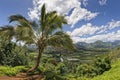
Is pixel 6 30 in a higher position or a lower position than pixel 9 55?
higher

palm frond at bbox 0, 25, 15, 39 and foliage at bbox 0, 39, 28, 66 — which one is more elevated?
palm frond at bbox 0, 25, 15, 39

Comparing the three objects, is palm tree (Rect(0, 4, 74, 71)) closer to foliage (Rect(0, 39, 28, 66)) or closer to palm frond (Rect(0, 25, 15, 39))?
palm frond (Rect(0, 25, 15, 39))

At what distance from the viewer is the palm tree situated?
21453mm

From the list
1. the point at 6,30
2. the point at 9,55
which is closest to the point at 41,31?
the point at 6,30

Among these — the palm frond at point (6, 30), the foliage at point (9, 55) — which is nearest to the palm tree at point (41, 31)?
the palm frond at point (6, 30)

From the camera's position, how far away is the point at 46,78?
17.0 metres

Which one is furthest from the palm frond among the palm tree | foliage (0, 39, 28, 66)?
foliage (0, 39, 28, 66)

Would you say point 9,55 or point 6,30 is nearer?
point 6,30

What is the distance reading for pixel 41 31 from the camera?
22.6m

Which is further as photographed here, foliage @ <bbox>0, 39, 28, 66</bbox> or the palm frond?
foliage @ <bbox>0, 39, 28, 66</bbox>

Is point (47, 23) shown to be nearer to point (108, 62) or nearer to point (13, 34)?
point (13, 34)

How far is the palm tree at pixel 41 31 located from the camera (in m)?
21.5

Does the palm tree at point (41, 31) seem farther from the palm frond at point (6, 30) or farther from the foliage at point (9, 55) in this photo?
the foliage at point (9, 55)

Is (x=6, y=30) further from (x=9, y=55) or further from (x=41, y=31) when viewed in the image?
(x=9, y=55)
